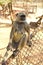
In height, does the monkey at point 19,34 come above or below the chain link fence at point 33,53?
above

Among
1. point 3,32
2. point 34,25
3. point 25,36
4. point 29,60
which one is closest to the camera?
point 34,25

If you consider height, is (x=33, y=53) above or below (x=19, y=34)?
below

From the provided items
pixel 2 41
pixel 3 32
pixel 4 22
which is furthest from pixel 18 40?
pixel 4 22

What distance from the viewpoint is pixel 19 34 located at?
343 centimetres

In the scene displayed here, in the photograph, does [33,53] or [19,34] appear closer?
[19,34]

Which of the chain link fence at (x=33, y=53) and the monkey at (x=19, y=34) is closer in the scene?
the monkey at (x=19, y=34)

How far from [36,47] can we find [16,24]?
25.1 inches

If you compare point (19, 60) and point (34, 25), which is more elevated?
point (34, 25)

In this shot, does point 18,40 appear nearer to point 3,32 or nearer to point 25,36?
point 25,36

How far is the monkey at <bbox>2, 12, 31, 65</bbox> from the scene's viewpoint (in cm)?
317

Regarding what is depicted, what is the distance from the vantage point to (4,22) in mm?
10023

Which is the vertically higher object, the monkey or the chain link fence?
the monkey

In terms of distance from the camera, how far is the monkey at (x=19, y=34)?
3.17 m

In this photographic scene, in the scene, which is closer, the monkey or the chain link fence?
the monkey
